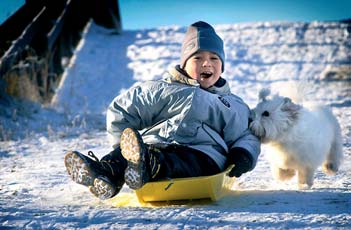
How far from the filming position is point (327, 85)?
28.8 feet

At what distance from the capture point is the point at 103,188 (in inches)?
114

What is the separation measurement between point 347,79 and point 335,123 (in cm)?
513

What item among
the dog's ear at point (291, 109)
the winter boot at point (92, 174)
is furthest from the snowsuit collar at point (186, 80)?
the winter boot at point (92, 174)

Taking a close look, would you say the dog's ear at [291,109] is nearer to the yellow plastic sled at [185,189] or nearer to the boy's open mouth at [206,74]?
the boy's open mouth at [206,74]

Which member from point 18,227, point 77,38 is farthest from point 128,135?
point 77,38

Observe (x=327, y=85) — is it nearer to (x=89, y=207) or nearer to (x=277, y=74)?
(x=277, y=74)

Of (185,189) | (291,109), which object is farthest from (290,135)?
(185,189)

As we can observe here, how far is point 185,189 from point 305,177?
1.18 m

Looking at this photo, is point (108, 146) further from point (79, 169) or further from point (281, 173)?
point (79, 169)

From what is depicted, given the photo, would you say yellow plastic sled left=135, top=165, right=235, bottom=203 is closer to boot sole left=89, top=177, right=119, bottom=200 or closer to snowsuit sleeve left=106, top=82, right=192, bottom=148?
boot sole left=89, top=177, right=119, bottom=200

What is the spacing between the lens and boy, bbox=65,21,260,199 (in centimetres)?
291

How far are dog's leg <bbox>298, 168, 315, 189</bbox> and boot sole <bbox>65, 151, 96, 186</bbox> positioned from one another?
1660 mm

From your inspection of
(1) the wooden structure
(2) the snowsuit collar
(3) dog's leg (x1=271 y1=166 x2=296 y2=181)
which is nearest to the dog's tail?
(3) dog's leg (x1=271 y1=166 x2=296 y2=181)

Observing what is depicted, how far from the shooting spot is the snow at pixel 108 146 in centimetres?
268
